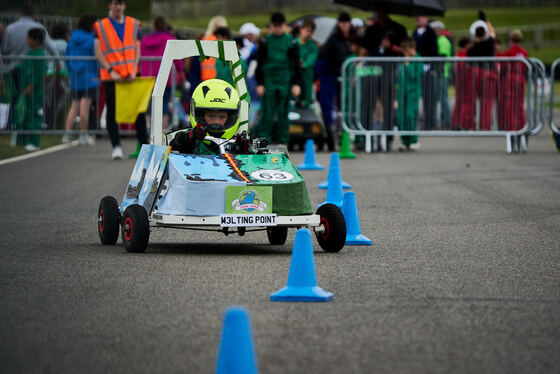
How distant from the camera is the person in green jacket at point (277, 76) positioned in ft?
62.6

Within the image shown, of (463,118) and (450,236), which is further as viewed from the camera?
(463,118)

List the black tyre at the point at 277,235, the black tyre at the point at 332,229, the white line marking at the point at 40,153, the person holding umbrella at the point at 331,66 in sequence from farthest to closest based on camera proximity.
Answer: the person holding umbrella at the point at 331,66, the white line marking at the point at 40,153, the black tyre at the point at 277,235, the black tyre at the point at 332,229

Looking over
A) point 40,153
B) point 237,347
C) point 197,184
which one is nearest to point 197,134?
point 197,184

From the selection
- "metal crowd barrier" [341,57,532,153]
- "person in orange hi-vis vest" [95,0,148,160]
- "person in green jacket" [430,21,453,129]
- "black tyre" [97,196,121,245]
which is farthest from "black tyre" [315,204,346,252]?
"person in green jacket" [430,21,453,129]

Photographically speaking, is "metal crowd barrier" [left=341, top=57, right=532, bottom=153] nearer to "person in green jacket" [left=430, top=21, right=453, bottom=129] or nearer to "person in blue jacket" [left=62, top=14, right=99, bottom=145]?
"person in green jacket" [left=430, top=21, right=453, bottom=129]

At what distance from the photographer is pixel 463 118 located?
69.1 ft

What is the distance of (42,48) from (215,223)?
41.9 ft

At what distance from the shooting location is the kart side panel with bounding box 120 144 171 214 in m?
9.27

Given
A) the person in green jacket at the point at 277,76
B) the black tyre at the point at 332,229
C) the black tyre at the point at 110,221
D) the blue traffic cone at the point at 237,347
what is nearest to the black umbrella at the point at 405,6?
the person in green jacket at the point at 277,76

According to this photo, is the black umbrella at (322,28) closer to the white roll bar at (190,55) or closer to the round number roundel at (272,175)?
the white roll bar at (190,55)

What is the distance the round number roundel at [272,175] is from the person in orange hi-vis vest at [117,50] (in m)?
8.92

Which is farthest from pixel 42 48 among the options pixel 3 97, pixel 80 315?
pixel 80 315

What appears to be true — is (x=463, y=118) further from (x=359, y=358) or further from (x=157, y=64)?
(x=359, y=358)

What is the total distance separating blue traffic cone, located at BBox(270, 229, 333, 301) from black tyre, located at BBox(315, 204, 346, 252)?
1943 millimetres
